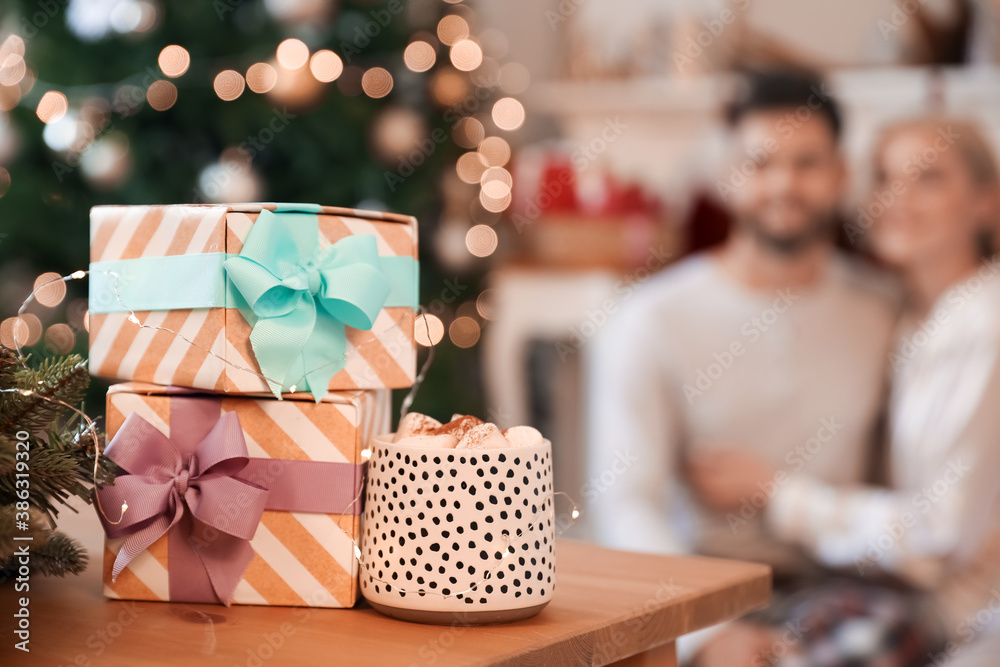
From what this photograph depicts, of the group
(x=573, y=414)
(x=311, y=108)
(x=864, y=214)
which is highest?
(x=311, y=108)

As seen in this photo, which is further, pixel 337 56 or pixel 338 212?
pixel 337 56

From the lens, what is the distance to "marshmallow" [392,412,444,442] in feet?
2.18

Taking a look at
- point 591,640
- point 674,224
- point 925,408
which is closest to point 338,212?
point 591,640

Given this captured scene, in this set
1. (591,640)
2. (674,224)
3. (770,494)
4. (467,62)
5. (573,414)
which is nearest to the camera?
(591,640)

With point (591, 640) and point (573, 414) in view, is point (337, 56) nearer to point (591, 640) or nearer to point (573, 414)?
point (573, 414)

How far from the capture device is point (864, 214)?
2.34m

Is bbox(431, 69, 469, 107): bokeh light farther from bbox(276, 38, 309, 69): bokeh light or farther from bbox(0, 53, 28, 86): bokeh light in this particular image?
bbox(0, 53, 28, 86): bokeh light

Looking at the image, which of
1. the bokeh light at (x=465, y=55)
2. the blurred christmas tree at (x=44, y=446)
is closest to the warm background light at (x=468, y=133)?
the bokeh light at (x=465, y=55)

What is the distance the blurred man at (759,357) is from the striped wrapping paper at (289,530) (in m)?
1.67

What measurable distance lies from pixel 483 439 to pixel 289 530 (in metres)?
0.16

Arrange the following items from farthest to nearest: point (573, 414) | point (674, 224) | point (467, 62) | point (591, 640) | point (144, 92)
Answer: point (573, 414) < point (674, 224) < point (467, 62) < point (144, 92) < point (591, 640)

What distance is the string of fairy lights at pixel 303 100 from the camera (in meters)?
2.07

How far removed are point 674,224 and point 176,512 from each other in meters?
2.14

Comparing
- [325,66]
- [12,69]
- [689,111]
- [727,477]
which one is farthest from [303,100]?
[727,477]
